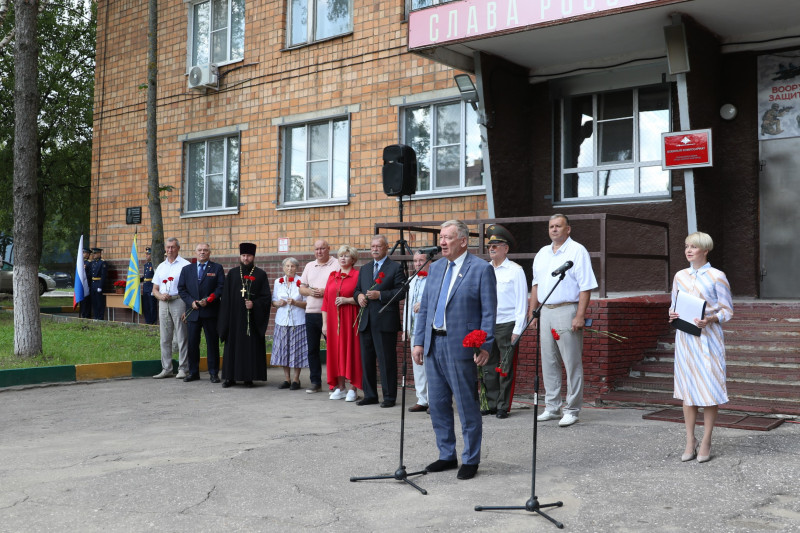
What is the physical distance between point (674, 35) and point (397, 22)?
566 cm

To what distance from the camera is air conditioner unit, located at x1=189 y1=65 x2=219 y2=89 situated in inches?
683

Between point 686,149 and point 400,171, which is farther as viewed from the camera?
point 400,171

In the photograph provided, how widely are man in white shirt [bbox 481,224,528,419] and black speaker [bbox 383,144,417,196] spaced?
406 centimetres

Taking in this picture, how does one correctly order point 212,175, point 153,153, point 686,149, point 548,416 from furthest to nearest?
point 212,175
point 153,153
point 686,149
point 548,416

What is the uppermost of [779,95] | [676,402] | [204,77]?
[204,77]

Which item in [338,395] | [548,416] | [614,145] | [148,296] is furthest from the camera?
[148,296]

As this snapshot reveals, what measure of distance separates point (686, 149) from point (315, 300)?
5.26 m

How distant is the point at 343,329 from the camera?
32.5 feet

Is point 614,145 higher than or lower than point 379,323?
higher

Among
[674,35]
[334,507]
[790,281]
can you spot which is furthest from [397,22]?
[334,507]

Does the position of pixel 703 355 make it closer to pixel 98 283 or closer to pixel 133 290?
pixel 133 290

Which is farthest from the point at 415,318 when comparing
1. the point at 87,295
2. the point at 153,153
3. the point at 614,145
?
the point at 87,295

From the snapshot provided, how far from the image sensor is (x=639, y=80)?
12.2 m

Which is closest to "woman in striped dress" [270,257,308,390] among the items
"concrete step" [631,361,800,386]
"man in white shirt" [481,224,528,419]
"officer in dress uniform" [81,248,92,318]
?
"man in white shirt" [481,224,528,419]
